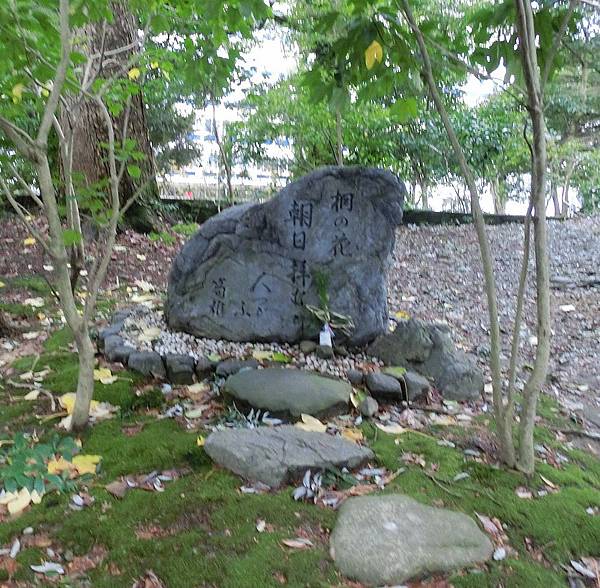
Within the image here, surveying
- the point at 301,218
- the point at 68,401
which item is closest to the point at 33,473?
the point at 68,401

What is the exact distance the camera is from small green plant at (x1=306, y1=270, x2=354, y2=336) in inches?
186

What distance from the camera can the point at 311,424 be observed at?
3.52m

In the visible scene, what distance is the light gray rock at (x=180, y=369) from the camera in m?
4.21

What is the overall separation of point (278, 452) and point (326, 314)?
188cm

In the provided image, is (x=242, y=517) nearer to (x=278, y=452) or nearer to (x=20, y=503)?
(x=278, y=452)

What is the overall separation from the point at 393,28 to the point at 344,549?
92.0 inches

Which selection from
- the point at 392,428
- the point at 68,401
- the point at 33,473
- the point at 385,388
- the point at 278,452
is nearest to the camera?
the point at 33,473

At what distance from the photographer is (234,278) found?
4859 mm

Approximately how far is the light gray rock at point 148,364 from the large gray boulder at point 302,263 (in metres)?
0.57

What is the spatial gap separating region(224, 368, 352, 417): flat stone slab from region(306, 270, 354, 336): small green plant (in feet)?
2.59

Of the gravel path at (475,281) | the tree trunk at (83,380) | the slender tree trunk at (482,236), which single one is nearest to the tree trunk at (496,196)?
the gravel path at (475,281)

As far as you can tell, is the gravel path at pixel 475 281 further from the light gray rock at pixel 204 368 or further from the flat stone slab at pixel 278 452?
the light gray rock at pixel 204 368

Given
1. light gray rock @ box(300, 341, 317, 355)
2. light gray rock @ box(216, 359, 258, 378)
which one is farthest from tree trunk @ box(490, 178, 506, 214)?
light gray rock @ box(216, 359, 258, 378)

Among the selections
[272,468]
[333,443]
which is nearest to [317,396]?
[333,443]
